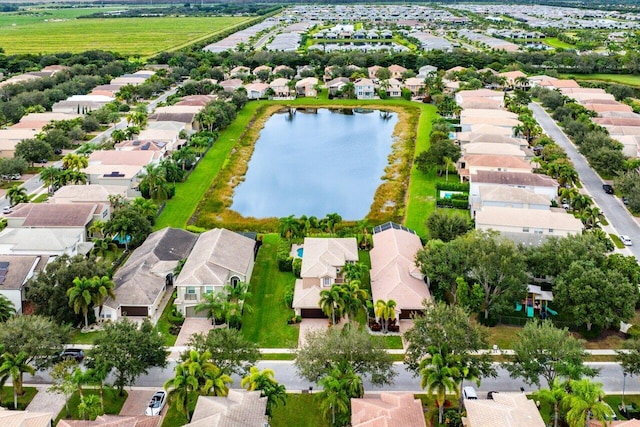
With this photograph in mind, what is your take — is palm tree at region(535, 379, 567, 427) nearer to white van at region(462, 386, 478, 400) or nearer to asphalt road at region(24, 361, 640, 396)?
white van at region(462, 386, 478, 400)

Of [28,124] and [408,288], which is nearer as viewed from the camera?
[408,288]

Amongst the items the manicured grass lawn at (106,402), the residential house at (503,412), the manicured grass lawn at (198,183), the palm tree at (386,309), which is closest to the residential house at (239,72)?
the manicured grass lawn at (198,183)

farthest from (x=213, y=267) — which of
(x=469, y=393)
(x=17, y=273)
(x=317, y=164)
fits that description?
(x=317, y=164)

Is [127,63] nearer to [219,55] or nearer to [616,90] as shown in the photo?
[219,55]

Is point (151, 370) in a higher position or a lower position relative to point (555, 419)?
lower

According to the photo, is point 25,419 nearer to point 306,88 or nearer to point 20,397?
point 20,397

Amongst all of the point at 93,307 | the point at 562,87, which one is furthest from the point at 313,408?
the point at 562,87

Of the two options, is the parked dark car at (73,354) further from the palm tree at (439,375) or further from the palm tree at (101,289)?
the palm tree at (439,375)
